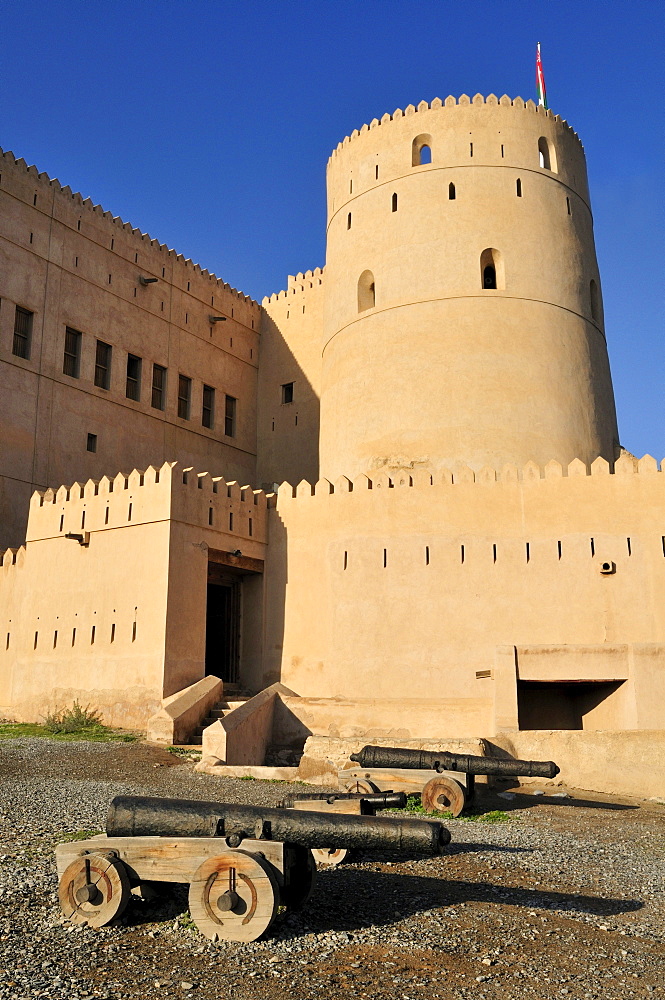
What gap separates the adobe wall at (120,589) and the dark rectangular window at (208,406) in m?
8.68

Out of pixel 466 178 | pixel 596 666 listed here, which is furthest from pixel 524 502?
pixel 466 178

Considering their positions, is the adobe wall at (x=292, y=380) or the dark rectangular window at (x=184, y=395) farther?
the adobe wall at (x=292, y=380)

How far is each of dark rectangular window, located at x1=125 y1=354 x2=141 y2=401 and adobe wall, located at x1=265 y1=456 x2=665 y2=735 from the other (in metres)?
8.69

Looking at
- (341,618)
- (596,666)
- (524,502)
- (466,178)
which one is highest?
(466,178)

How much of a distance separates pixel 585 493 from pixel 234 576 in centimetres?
681

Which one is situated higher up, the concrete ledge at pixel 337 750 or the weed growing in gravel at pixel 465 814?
the concrete ledge at pixel 337 750

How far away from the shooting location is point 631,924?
525cm

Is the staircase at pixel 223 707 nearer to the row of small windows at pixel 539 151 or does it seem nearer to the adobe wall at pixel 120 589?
the adobe wall at pixel 120 589

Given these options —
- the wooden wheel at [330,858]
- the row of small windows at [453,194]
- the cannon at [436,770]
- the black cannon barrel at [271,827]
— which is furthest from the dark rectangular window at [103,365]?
the black cannon barrel at [271,827]

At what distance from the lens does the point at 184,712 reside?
535 inches

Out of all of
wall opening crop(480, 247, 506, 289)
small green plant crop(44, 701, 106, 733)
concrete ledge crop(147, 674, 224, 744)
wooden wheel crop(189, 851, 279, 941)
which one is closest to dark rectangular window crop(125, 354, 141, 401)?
wall opening crop(480, 247, 506, 289)

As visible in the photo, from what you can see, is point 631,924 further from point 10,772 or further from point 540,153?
point 540,153

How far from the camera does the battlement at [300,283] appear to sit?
2664 cm

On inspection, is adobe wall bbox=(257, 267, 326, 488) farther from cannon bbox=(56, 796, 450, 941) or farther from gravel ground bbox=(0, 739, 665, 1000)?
cannon bbox=(56, 796, 450, 941)
